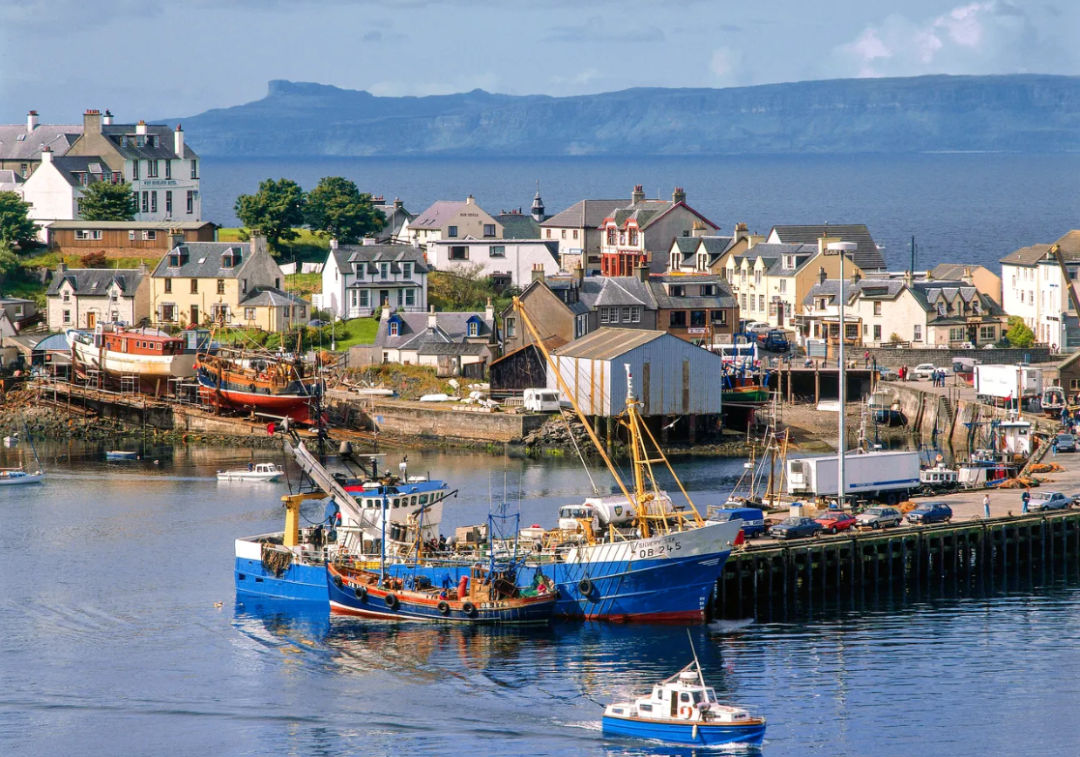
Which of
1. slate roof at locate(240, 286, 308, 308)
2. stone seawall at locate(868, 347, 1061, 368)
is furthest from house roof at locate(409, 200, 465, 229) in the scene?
Result: stone seawall at locate(868, 347, 1061, 368)

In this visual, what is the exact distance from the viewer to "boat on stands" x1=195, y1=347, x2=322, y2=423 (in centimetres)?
8938

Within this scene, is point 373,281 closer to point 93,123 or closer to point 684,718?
point 93,123

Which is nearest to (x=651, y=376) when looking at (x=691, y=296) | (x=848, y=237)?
(x=691, y=296)

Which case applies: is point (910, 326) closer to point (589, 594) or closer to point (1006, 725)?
point (589, 594)

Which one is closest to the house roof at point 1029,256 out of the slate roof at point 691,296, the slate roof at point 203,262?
the slate roof at point 691,296

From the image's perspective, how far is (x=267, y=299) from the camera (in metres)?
102

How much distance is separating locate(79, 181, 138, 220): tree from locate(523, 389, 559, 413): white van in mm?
42867

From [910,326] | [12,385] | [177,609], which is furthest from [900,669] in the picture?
[12,385]

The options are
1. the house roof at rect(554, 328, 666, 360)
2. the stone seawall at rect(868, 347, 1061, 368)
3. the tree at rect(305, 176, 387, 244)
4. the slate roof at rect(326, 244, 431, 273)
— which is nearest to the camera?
the house roof at rect(554, 328, 666, 360)

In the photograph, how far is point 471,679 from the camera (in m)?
46.4

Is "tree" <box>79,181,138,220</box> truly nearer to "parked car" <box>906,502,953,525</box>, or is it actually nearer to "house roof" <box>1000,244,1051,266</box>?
"house roof" <box>1000,244,1051,266</box>

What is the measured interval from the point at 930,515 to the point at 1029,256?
165ft

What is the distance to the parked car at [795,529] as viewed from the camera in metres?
57.9

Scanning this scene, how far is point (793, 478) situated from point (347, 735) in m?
26.7
